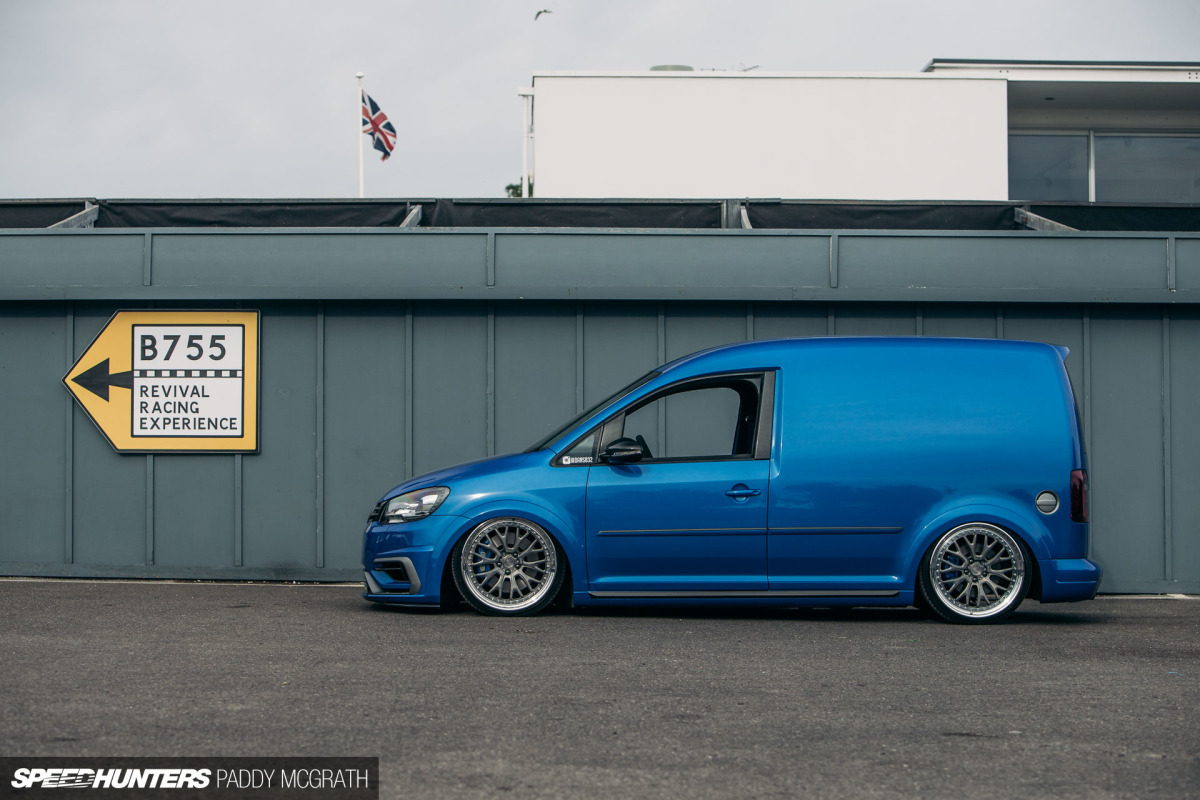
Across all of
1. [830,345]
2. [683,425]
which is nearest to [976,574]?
[830,345]

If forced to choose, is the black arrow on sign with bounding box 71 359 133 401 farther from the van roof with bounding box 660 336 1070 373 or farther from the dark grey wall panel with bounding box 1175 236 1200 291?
the dark grey wall panel with bounding box 1175 236 1200 291

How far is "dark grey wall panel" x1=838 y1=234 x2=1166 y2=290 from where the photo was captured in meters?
10.2

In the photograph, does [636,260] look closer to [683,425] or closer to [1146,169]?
[683,425]

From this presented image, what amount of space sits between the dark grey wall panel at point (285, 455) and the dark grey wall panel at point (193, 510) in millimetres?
171

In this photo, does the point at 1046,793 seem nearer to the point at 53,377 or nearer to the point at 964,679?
the point at 964,679

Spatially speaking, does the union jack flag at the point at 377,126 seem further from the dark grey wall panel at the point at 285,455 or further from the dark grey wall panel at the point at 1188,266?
the dark grey wall panel at the point at 1188,266

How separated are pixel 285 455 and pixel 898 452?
214 inches

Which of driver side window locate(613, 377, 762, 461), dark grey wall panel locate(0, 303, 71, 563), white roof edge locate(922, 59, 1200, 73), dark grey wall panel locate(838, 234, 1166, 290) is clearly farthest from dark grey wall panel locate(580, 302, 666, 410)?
white roof edge locate(922, 59, 1200, 73)

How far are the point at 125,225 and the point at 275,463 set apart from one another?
364 centimetres

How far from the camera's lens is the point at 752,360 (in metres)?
7.80

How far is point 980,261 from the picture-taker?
33.7 feet

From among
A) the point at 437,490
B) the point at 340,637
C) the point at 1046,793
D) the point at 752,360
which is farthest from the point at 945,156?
the point at 1046,793

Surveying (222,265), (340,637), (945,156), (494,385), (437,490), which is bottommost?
(340,637)

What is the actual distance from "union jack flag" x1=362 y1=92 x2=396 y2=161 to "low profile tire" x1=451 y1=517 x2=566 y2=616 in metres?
21.3
